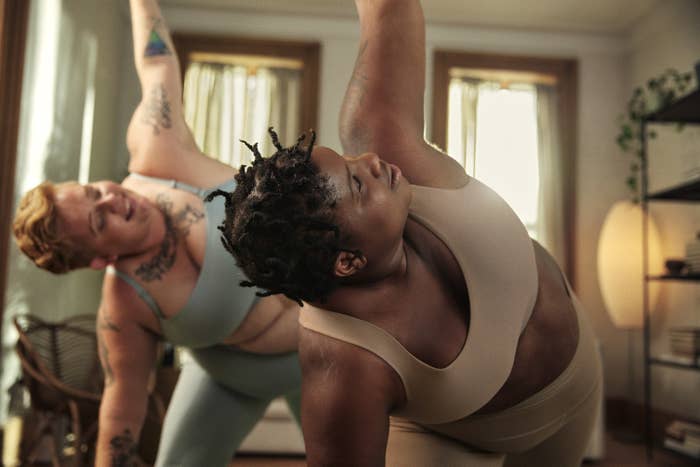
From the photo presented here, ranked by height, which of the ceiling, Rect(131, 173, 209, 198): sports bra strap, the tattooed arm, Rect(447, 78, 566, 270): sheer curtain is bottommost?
the tattooed arm

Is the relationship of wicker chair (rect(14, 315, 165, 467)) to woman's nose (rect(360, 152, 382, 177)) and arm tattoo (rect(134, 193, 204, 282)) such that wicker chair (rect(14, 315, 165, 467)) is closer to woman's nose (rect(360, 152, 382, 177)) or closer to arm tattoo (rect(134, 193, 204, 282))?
arm tattoo (rect(134, 193, 204, 282))

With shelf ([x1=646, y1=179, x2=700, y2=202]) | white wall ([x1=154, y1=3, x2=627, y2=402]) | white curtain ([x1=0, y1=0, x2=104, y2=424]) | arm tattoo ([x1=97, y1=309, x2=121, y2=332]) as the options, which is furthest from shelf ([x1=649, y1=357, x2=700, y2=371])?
white curtain ([x1=0, y1=0, x2=104, y2=424])

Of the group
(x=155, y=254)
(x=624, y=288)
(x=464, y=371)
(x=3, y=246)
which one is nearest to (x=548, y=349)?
(x=464, y=371)

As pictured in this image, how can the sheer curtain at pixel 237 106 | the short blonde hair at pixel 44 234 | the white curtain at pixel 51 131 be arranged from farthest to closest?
the sheer curtain at pixel 237 106
the white curtain at pixel 51 131
the short blonde hair at pixel 44 234

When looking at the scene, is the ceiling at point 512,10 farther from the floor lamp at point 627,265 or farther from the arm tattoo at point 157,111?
the arm tattoo at point 157,111

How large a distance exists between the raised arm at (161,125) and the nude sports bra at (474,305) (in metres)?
0.73

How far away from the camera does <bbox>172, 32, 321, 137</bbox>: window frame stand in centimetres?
512

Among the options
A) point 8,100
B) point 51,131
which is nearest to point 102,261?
point 8,100

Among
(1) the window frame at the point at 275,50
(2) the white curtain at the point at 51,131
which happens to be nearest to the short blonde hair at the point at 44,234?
(2) the white curtain at the point at 51,131

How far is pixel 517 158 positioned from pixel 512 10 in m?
1.18

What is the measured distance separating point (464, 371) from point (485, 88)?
4.84 metres

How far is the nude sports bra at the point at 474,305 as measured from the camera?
75 centimetres

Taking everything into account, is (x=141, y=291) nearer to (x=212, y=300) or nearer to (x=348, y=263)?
(x=212, y=300)

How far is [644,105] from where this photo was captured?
4746mm
